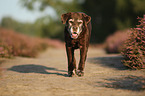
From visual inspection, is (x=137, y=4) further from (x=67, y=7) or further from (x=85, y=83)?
(x=85, y=83)

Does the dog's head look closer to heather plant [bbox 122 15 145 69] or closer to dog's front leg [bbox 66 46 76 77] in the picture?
dog's front leg [bbox 66 46 76 77]

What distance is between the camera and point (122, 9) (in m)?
24.5

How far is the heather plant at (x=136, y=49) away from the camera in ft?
19.1

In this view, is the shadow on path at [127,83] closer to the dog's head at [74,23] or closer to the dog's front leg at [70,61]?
the dog's front leg at [70,61]

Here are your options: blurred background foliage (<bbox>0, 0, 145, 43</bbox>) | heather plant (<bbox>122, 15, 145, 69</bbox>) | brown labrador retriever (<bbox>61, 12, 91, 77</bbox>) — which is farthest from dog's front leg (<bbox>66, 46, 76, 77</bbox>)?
blurred background foliage (<bbox>0, 0, 145, 43</bbox>)

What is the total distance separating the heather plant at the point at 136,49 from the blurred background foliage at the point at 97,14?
59.2ft

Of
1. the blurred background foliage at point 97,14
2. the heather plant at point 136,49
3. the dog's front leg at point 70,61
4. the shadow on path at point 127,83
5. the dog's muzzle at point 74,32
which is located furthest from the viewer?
the blurred background foliage at point 97,14

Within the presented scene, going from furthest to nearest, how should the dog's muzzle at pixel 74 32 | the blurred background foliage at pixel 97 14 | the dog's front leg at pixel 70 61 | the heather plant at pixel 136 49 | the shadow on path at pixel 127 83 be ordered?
the blurred background foliage at pixel 97 14, the heather plant at pixel 136 49, the dog's front leg at pixel 70 61, the dog's muzzle at pixel 74 32, the shadow on path at pixel 127 83

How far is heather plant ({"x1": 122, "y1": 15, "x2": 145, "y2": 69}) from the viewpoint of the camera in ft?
19.1

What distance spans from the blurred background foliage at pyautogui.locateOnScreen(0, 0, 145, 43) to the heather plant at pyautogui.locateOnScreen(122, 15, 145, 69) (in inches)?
710

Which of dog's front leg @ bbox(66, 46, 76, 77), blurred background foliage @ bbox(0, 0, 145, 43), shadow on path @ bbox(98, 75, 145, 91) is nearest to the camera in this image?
shadow on path @ bbox(98, 75, 145, 91)

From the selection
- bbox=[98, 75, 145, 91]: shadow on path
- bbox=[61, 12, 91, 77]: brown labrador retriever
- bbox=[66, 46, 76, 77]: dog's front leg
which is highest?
bbox=[61, 12, 91, 77]: brown labrador retriever

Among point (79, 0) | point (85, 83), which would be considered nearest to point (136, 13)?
point (79, 0)

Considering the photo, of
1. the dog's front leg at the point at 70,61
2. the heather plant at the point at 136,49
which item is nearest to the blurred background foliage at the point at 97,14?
the heather plant at the point at 136,49
